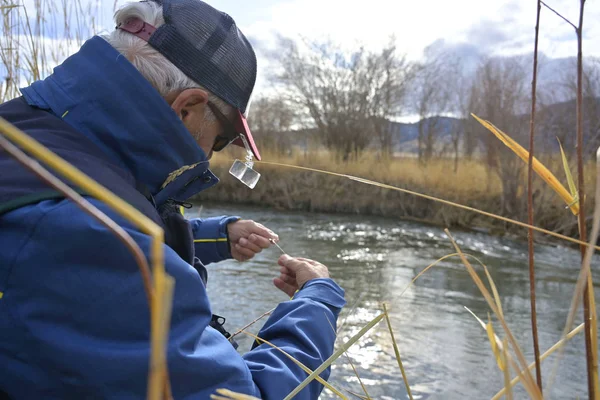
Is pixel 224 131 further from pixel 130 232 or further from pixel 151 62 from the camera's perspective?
pixel 130 232

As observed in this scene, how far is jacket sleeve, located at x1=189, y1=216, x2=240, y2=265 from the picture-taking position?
176 cm

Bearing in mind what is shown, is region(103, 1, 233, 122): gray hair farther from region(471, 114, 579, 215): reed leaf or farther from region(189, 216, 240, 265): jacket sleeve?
region(189, 216, 240, 265): jacket sleeve

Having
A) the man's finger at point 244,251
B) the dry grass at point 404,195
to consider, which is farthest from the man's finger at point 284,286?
the dry grass at point 404,195

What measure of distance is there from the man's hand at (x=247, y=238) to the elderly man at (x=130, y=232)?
0.83ft

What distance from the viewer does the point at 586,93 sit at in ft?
29.3

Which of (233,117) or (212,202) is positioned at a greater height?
(233,117)

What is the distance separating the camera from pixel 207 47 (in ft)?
3.64

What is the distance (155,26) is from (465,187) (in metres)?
9.29

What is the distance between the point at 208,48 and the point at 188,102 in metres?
0.14

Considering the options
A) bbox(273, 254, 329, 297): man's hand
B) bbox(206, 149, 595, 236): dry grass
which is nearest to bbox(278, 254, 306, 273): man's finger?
bbox(273, 254, 329, 297): man's hand

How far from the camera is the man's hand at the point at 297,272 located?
1275 millimetres

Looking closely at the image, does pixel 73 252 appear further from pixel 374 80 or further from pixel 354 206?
pixel 374 80

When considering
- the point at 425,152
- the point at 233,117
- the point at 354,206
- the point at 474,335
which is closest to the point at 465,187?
the point at 354,206

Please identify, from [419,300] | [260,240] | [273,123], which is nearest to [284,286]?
[260,240]
